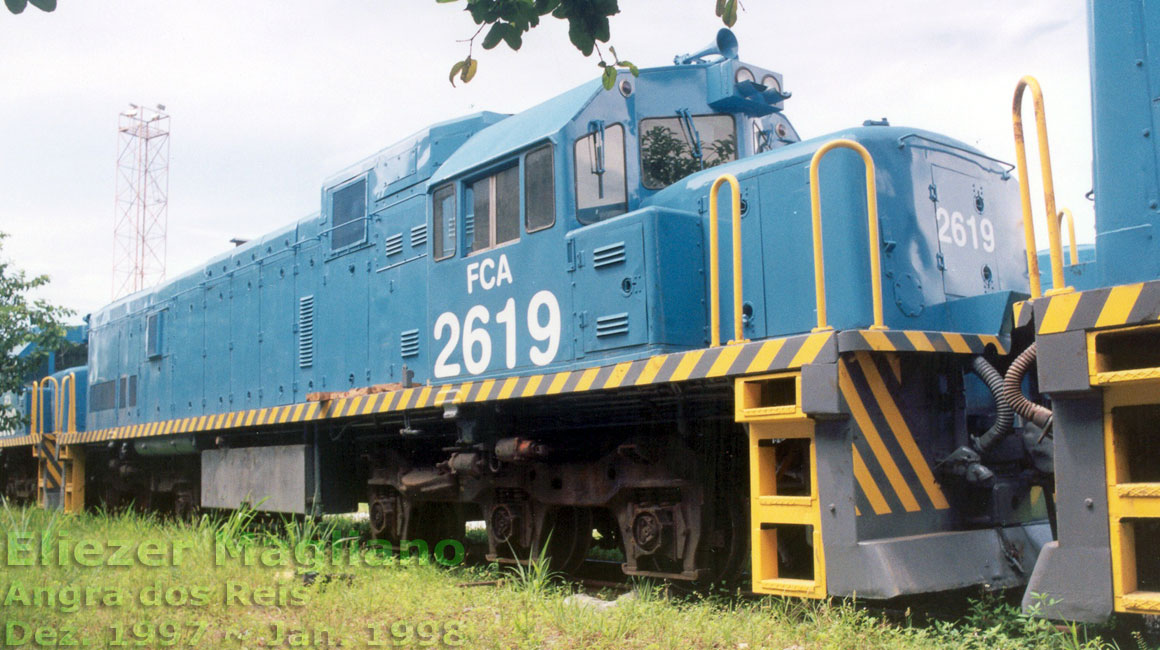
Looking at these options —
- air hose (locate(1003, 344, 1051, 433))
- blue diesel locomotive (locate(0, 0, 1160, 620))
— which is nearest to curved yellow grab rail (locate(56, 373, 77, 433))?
blue diesel locomotive (locate(0, 0, 1160, 620))

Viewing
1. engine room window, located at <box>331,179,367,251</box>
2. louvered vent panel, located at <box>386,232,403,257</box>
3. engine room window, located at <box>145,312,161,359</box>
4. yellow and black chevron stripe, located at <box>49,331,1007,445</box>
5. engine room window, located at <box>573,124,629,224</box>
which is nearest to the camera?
yellow and black chevron stripe, located at <box>49,331,1007,445</box>

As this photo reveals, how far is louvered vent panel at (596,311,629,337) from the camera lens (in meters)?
5.80

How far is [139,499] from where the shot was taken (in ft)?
44.9

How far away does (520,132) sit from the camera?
6.72 m

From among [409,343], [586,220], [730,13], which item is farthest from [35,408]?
[730,13]

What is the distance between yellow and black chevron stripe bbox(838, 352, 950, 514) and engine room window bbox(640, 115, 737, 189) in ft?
7.25

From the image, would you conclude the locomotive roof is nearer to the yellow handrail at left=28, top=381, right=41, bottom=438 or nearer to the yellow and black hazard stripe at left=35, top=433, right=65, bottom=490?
the yellow and black hazard stripe at left=35, top=433, right=65, bottom=490

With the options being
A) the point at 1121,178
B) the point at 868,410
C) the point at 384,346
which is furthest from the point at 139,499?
the point at 1121,178

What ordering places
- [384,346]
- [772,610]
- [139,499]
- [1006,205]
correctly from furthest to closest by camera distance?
1. [139,499]
2. [384,346]
3. [1006,205]
4. [772,610]

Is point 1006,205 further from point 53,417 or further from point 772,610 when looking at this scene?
point 53,417

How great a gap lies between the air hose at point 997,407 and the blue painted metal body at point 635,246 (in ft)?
1.50

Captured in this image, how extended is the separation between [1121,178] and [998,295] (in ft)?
4.84

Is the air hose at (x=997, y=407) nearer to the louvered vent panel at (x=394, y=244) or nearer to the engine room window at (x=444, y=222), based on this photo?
the engine room window at (x=444, y=222)

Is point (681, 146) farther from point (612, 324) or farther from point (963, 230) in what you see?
point (963, 230)
